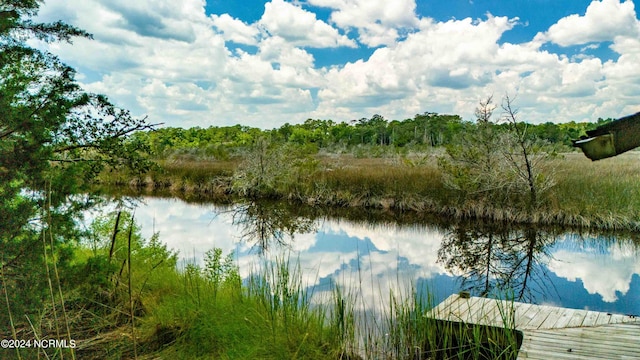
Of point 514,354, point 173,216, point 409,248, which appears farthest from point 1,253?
point 173,216

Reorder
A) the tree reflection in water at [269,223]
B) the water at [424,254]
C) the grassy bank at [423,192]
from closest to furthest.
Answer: the water at [424,254]
the tree reflection in water at [269,223]
the grassy bank at [423,192]

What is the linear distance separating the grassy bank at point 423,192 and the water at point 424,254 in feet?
2.98

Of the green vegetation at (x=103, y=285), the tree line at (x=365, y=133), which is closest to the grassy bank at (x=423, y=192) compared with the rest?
the green vegetation at (x=103, y=285)

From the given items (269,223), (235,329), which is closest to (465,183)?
(269,223)

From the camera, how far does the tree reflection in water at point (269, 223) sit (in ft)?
40.5

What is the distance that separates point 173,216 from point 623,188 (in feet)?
47.0

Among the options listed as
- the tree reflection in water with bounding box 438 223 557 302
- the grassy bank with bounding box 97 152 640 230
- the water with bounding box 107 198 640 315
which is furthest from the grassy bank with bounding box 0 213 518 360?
the grassy bank with bounding box 97 152 640 230

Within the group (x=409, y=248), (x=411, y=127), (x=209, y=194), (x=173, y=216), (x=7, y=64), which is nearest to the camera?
(x=7, y=64)

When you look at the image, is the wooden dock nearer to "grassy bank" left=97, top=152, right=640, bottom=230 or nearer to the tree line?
"grassy bank" left=97, top=152, right=640, bottom=230

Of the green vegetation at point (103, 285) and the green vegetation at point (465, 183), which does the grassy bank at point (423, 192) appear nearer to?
the green vegetation at point (465, 183)

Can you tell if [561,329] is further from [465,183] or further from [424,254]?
[465,183]

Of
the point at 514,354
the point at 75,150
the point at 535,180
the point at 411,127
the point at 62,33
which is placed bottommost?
the point at 514,354

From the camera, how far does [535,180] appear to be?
14281mm

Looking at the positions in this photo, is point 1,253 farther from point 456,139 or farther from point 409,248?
point 456,139
